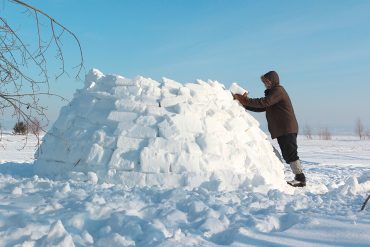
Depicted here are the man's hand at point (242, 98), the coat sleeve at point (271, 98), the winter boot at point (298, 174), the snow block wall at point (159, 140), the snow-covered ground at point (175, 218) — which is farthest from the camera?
the man's hand at point (242, 98)

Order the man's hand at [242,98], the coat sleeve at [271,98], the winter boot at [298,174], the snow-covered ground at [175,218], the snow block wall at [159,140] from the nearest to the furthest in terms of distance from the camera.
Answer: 1. the snow-covered ground at [175,218]
2. the snow block wall at [159,140]
3. the coat sleeve at [271,98]
4. the winter boot at [298,174]
5. the man's hand at [242,98]

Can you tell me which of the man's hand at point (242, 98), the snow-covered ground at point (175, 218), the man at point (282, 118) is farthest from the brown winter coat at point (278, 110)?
the snow-covered ground at point (175, 218)

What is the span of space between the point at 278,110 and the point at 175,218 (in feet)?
10.3

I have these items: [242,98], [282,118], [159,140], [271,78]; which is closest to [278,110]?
[282,118]

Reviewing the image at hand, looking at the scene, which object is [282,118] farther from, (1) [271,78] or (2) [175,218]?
(2) [175,218]

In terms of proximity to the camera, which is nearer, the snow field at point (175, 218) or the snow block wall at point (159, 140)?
the snow field at point (175, 218)

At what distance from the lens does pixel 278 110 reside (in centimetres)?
617

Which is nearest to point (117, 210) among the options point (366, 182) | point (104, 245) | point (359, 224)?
point (104, 245)

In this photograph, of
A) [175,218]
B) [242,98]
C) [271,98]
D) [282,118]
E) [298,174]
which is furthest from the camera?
[242,98]

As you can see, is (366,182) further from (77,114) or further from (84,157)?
(77,114)

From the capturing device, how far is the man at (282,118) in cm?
607

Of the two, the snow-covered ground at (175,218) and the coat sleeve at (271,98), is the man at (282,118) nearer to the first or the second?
the coat sleeve at (271,98)

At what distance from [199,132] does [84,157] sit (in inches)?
62.8

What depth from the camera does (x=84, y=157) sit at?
575cm
